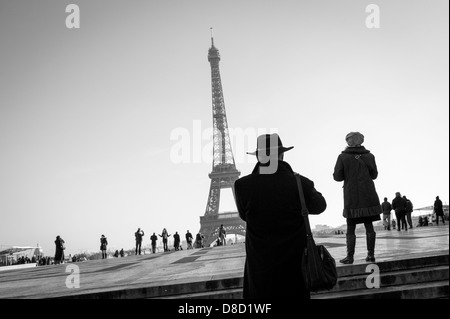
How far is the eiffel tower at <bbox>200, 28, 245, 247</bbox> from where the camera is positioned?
48.5m

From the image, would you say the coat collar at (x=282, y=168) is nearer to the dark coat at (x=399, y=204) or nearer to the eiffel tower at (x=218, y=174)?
the dark coat at (x=399, y=204)

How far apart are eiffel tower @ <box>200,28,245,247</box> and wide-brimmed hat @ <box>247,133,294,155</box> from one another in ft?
144

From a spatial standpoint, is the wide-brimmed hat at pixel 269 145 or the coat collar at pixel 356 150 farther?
the coat collar at pixel 356 150

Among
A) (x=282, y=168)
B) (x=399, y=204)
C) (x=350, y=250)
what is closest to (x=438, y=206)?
(x=399, y=204)

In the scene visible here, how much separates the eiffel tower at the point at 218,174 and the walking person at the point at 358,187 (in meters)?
41.7

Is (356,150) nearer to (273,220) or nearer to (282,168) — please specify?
(282,168)

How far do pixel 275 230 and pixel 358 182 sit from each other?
2503 mm

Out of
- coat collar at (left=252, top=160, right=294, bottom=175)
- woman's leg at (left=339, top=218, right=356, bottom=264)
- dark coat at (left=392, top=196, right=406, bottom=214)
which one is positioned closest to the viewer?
coat collar at (left=252, top=160, right=294, bottom=175)

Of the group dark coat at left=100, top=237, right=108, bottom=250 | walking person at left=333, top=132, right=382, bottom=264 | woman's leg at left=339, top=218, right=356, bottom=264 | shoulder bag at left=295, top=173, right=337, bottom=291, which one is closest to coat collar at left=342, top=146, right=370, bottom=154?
walking person at left=333, top=132, right=382, bottom=264

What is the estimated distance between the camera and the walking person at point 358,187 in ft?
15.5

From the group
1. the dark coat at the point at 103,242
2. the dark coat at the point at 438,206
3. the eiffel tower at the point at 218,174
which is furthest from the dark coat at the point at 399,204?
the eiffel tower at the point at 218,174

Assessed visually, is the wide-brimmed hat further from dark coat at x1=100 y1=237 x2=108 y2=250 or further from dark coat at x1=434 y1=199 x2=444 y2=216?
dark coat at x1=100 y1=237 x2=108 y2=250

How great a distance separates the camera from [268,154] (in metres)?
2.92

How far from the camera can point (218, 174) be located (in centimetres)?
5259
